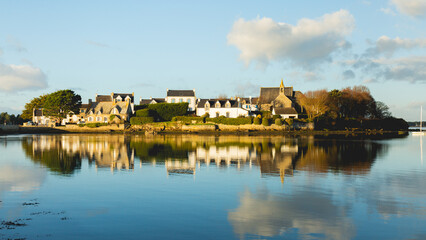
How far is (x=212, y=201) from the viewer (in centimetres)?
1314

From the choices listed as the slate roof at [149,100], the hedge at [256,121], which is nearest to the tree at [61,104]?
the slate roof at [149,100]

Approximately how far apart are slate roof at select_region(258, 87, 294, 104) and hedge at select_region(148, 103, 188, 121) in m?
23.3

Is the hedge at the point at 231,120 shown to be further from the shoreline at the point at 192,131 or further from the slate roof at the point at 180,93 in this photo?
the slate roof at the point at 180,93

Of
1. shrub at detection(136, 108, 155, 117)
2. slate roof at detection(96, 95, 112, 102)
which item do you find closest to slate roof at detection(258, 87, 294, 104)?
shrub at detection(136, 108, 155, 117)

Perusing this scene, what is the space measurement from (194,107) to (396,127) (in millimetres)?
51137

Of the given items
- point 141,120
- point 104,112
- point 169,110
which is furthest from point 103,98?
point 169,110

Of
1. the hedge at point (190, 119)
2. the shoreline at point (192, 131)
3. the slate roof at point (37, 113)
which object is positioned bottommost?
the shoreline at point (192, 131)

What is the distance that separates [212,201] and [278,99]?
233 feet

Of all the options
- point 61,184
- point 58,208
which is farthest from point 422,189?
point 61,184

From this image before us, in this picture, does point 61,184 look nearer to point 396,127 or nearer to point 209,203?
point 209,203

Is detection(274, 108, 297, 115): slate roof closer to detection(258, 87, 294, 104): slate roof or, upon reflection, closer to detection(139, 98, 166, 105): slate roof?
detection(258, 87, 294, 104): slate roof

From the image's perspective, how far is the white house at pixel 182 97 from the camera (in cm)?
8805

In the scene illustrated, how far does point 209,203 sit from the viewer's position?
12.8 metres

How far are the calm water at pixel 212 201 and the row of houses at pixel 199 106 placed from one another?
177 ft
